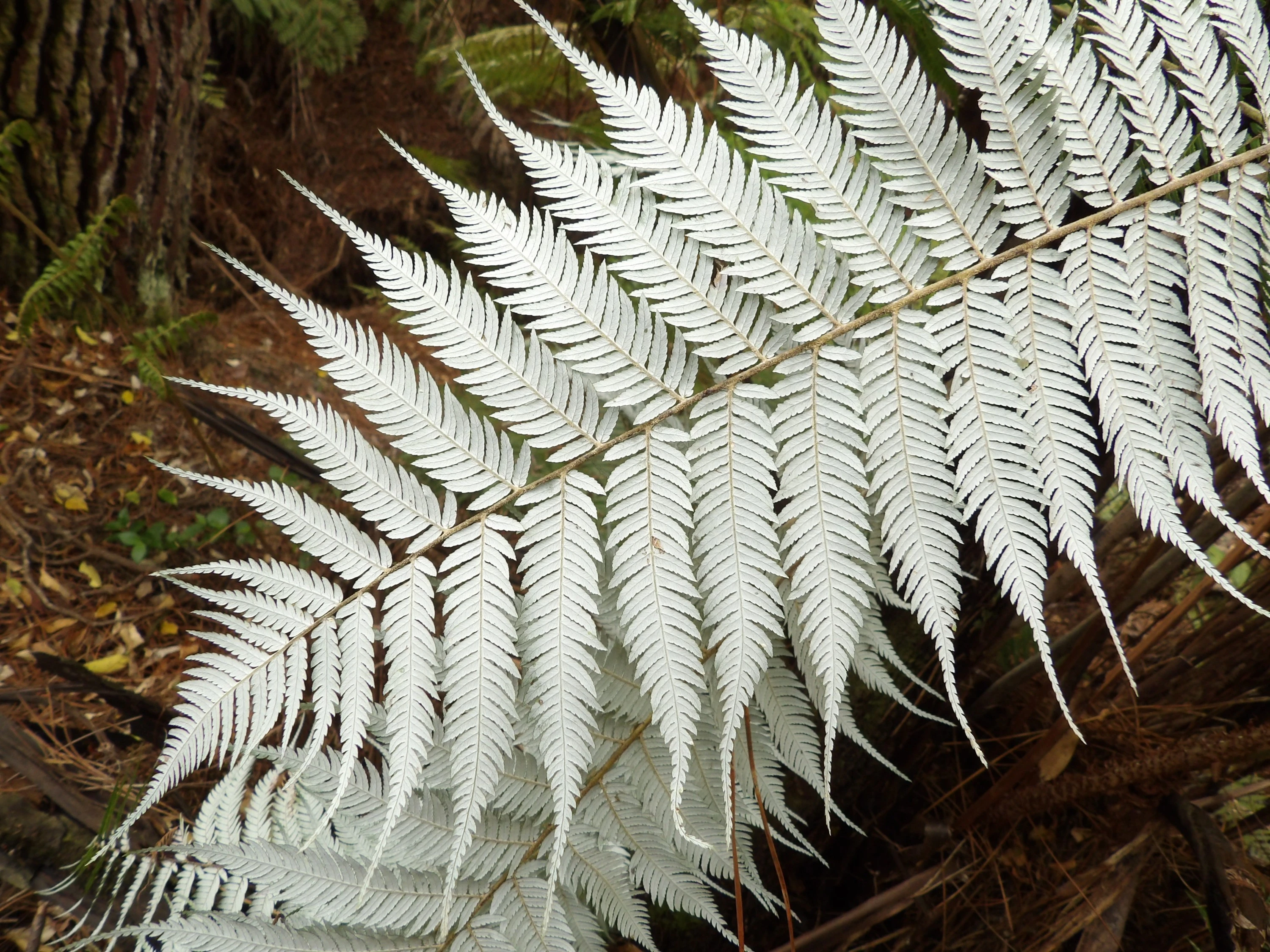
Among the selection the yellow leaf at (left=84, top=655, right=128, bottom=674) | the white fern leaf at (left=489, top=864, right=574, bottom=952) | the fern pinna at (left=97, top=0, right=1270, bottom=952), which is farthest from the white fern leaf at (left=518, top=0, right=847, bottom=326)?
the yellow leaf at (left=84, top=655, right=128, bottom=674)

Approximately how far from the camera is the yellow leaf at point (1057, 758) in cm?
181

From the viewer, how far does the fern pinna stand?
106 cm

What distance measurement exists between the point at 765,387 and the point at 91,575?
2514 mm

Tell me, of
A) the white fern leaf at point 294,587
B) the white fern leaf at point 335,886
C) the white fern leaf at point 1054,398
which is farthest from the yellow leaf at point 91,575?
the white fern leaf at point 1054,398

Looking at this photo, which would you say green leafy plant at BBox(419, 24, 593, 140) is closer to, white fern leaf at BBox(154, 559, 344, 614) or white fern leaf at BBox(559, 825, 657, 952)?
white fern leaf at BBox(154, 559, 344, 614)

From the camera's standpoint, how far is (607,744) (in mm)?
1433

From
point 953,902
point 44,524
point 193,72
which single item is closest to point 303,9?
point 193,72

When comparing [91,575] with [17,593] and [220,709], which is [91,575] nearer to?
[17,593]

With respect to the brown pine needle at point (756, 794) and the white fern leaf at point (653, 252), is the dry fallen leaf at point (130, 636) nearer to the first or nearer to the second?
the brown pine needle at point (756, 794)

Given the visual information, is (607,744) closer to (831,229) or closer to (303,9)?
(831,229)

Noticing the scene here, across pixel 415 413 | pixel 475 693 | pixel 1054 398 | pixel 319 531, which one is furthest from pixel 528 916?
pixel 1054 398

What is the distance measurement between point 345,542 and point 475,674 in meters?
0.29

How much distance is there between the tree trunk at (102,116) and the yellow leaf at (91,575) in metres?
1.18

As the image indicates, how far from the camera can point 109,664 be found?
2.39 metres
